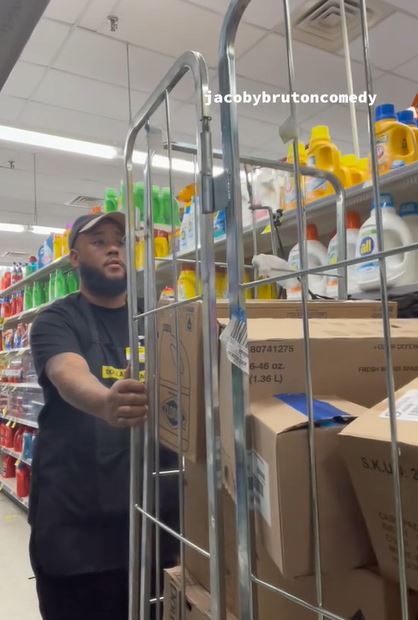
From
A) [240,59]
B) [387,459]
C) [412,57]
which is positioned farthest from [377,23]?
[387,459]

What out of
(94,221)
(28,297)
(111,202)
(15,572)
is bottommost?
(15,572)

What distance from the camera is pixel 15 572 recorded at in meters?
3.40

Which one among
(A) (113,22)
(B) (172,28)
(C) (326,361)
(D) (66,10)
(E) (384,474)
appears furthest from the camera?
(B) (172,28)

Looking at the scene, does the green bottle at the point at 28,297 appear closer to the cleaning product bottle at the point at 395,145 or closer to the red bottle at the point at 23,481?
the red bottle at the point at 23,481

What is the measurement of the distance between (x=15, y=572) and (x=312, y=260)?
110 inches

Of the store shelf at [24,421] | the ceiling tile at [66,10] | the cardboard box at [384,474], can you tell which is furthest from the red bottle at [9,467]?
the cardboard box at [384,474]

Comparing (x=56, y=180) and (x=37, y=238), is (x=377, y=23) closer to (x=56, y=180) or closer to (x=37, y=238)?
(x=56, y=180)

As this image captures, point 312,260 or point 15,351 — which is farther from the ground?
point 312,260

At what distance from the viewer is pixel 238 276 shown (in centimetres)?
85

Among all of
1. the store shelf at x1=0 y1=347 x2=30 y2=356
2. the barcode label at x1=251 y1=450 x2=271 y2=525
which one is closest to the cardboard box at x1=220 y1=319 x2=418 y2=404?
the barcode label at x1=251 y1=450 x2=271 y2=525

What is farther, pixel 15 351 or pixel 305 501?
pixel 15 351

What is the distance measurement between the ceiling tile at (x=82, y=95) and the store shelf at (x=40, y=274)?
175 cm

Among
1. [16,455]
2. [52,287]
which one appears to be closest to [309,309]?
[52,287]

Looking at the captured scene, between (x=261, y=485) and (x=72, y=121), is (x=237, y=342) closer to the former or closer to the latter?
(x=261, y=485)
